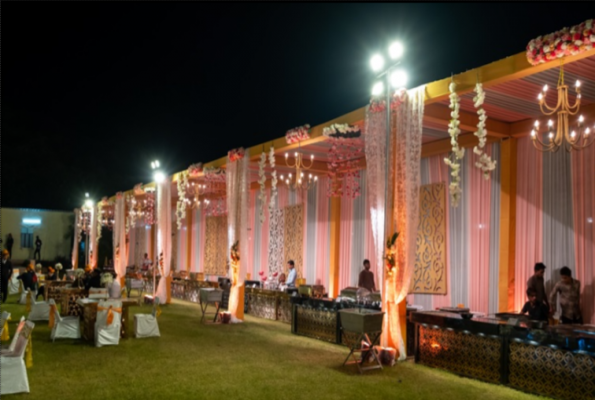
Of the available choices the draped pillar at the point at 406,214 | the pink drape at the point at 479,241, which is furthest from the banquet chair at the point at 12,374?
the pink drape at the point at 479,241

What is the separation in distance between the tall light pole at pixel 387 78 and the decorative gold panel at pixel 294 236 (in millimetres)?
7403

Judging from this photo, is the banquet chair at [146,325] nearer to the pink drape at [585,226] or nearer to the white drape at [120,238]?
the pink drape at [585,226]

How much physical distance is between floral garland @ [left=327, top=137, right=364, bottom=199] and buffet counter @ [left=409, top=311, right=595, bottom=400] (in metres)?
3.86

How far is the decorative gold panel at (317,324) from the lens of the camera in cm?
898

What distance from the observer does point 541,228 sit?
29.0 feet

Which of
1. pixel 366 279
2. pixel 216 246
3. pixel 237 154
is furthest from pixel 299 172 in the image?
pixel 216 246

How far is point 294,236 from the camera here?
→ 15367 mm

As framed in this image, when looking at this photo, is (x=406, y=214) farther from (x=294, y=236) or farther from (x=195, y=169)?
(x=195, y=169)

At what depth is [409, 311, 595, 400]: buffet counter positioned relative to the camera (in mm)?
5500

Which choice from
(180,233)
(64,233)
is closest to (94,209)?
(180,233)

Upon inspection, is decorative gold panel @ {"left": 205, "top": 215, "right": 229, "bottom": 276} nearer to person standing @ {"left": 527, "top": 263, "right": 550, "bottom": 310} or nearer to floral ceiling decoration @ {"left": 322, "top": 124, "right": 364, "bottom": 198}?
floral ceiling decoration @ {"left": 322, "top": 124, "right": 364, "bottom": 198}

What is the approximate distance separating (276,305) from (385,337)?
4.84 metres

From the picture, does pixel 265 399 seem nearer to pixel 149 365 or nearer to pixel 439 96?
pixel 149 365

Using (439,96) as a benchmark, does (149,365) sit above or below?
below
